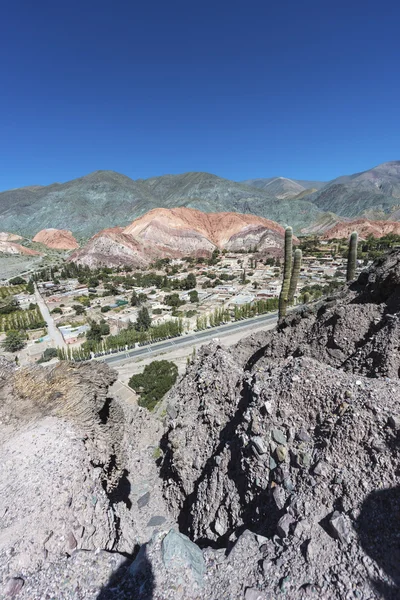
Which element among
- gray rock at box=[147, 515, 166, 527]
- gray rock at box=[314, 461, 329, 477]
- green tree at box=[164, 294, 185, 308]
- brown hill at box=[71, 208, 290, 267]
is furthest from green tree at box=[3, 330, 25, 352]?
brown hill at box=[71, 208, 290, 267]

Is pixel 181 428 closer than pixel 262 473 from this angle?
No

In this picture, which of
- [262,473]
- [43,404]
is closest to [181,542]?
[262,473]

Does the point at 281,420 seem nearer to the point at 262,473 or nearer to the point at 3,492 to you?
the point at 262,473

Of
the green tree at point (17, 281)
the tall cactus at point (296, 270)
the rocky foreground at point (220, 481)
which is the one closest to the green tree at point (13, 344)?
the rocky foreground at point (220, 481)

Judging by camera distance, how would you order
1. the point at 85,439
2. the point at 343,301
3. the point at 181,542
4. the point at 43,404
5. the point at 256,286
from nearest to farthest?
the point at 181,542, the point at 85,439, the point at 43,404, the point at 343,301, the point at 256,286

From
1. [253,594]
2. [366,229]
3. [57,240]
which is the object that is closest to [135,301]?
[253,594]

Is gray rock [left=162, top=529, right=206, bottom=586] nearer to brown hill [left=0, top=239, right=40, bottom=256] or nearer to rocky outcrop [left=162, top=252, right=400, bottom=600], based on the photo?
rocky outcrop [left=162, top=252, right=400, bottom=600]
